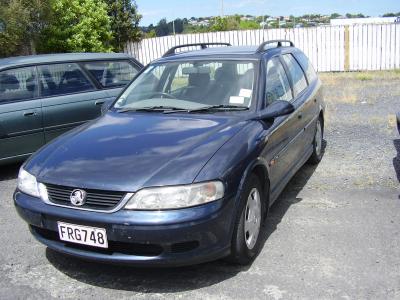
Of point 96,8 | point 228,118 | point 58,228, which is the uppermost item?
point 96,8

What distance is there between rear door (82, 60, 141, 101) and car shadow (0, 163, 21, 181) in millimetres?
1668

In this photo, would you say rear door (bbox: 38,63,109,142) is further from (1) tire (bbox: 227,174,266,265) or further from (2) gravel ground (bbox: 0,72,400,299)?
(1) tire (bbox: 227,174,266,265)

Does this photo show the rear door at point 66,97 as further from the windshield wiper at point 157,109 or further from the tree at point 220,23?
the tree at point 220,23

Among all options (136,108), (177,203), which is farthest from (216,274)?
(136,108)

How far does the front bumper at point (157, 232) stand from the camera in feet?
Result: 9.97

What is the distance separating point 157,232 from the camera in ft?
9.93

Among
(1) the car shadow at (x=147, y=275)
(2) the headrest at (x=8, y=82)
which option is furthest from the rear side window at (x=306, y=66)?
(2) the headrest at (x=8, y=82)

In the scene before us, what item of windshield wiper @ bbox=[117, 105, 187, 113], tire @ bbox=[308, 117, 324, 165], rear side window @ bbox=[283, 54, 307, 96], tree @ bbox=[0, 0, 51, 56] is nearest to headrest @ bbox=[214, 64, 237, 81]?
windshield wiper @ bbox=[117, 105, 187, 113]

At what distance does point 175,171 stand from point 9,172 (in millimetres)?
4265

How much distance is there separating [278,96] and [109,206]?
2242 mm

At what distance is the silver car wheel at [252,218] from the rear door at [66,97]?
3652 mm

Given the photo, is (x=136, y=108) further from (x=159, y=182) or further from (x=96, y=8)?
(x=96, y=8)

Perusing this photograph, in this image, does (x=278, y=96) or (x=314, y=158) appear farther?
(x=314, y=158)

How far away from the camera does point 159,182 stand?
→ 3131mm
